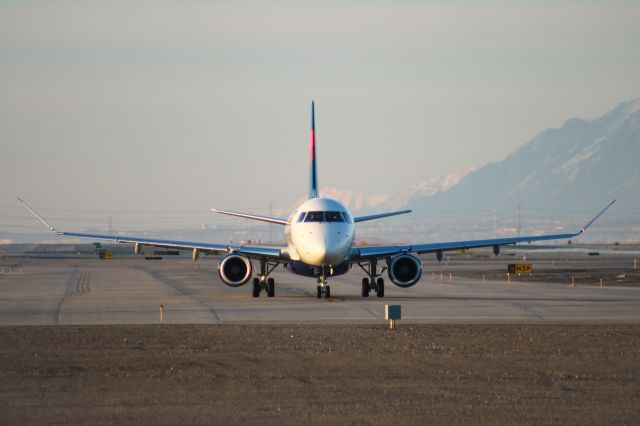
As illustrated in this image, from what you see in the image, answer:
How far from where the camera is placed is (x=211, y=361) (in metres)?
25.1

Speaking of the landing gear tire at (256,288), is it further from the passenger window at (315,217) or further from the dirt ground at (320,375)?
the dirt ground at (320,375)

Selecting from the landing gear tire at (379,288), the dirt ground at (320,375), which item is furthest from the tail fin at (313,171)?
the dirt ground at (320,375)

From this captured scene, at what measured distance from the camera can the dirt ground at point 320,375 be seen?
18562 millimetres

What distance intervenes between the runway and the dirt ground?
3906mm

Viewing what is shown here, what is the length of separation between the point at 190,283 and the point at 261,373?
40763 millimetres

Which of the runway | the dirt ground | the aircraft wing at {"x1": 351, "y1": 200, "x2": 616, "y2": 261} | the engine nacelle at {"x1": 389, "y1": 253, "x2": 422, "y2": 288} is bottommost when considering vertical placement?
the dirt ground

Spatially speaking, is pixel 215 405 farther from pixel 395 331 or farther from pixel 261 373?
pixel 395 331

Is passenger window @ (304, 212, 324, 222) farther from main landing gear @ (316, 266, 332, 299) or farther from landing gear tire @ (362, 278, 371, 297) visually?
landing gear tire @ (362, 278, 371, 297)

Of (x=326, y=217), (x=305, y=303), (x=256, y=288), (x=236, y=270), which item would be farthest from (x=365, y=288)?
(x=305, y=303)

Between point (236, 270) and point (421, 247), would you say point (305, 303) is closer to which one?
point (236, 270)

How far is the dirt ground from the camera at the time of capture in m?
18.6

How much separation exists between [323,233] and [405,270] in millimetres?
5359

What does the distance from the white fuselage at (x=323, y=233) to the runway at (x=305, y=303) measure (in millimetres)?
1729

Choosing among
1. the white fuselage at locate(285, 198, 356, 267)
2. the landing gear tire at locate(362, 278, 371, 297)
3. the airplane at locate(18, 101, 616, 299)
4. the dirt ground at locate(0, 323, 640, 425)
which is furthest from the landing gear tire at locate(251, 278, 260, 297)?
the dirt ground at locate(0, 323, 640, 425)
